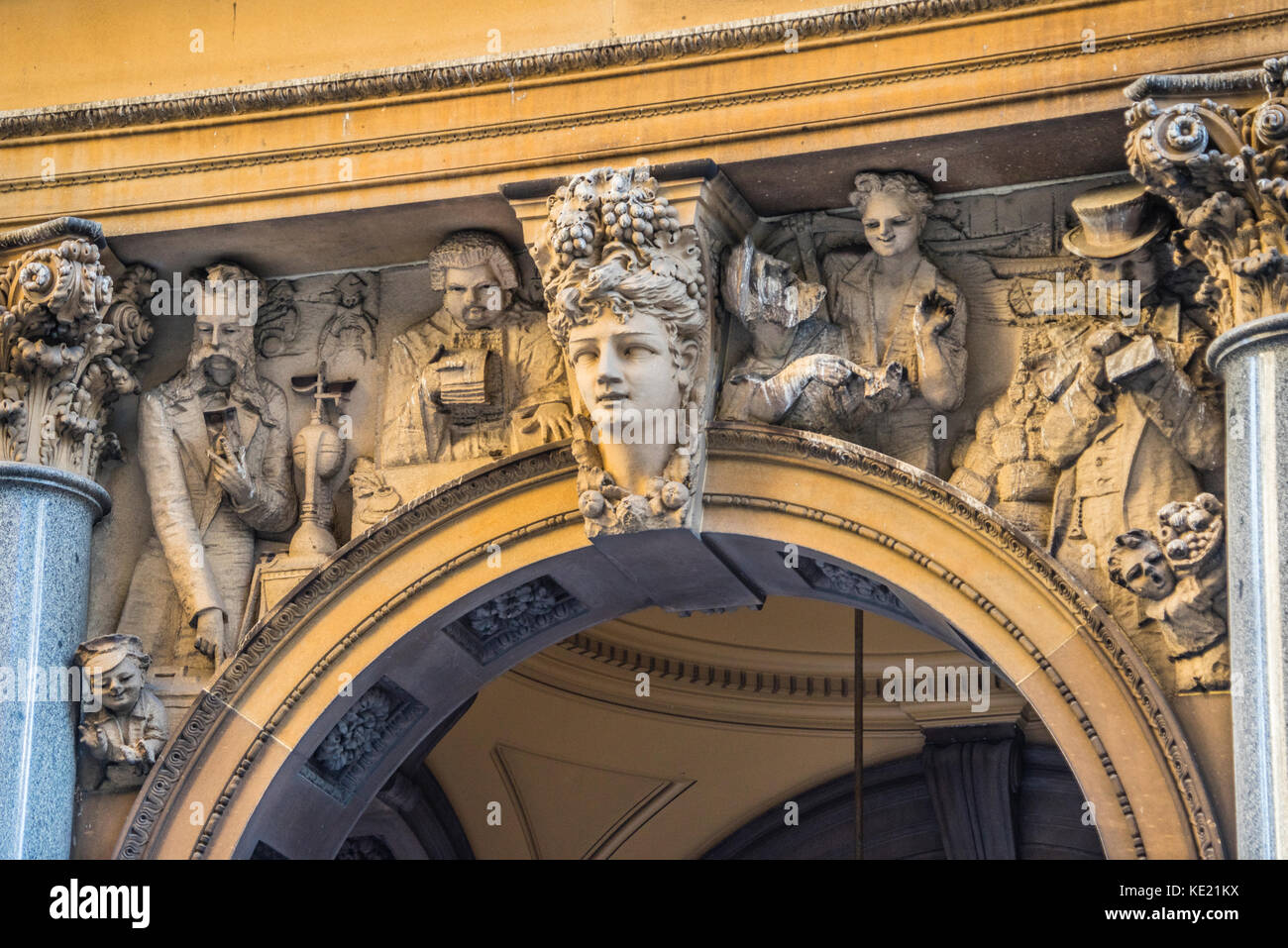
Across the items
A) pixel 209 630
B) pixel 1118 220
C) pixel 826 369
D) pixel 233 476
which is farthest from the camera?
pixel 233 476

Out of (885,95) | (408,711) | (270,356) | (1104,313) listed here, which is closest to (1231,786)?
(1104,313)

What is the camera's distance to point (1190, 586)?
732 centimetres

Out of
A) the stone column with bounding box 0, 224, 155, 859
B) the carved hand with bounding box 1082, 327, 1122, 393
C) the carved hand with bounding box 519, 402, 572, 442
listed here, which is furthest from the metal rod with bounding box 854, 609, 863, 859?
the stone column with bounding box 0, 224, 155, 859

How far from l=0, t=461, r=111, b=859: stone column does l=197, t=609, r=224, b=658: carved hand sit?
1.37 feet

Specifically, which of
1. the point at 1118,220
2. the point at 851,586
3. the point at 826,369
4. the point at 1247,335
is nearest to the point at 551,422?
the point at 826,369

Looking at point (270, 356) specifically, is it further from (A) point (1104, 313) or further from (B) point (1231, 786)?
(B) point (1231, 786)

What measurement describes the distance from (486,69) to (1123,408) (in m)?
2.43

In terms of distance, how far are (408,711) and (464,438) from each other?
1022 millimetres

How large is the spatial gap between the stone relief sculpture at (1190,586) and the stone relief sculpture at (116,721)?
3.34 meters

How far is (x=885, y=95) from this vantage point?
7957 millimetres

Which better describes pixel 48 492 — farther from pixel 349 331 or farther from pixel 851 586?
pixel 851 586

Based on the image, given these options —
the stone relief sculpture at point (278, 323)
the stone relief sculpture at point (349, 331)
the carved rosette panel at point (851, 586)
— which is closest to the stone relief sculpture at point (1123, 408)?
the carved rosette panel at point (851, 586)

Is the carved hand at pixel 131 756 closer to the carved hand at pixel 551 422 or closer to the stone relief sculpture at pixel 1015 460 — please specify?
the carved hand at pixel 551 422

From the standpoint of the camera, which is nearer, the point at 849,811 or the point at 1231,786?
the point at 1231,786
